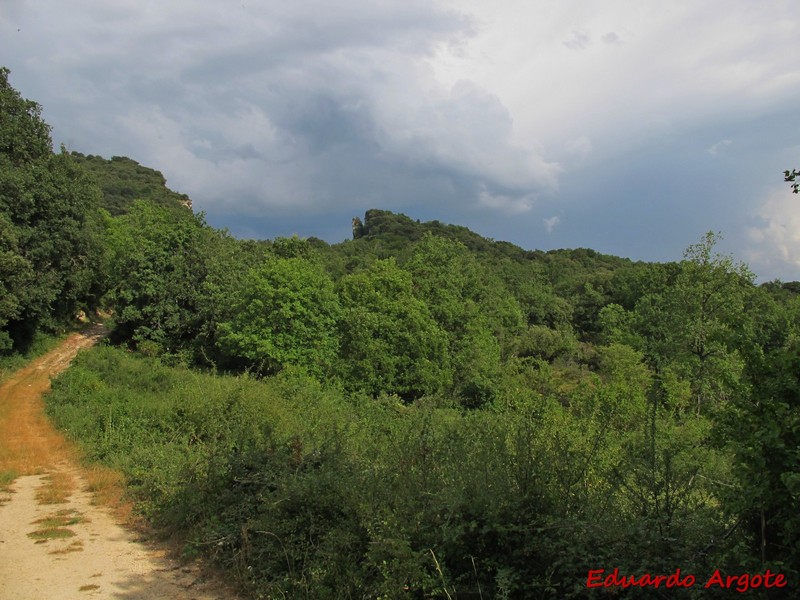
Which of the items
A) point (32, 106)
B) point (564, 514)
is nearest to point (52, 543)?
point (564, 514)

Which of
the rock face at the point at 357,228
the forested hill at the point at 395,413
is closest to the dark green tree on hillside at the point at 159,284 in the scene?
the forested hill at the point at 395,413

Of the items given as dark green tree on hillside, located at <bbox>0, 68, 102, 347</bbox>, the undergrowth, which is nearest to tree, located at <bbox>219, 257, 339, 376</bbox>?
dark green tree on hillside, located at <bbox>0, 68, 102, 347</bbox>

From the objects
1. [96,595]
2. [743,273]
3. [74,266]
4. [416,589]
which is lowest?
[96,595]

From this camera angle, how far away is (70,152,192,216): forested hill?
88.5m

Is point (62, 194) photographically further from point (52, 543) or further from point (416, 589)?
point (416, 589)

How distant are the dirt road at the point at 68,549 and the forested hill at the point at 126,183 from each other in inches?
2752

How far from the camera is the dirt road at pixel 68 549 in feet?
23.5

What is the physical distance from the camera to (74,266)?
35094mm

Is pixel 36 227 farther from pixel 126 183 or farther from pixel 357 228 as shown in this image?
pixel 357 228

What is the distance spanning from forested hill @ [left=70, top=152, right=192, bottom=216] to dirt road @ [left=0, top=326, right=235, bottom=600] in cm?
6989

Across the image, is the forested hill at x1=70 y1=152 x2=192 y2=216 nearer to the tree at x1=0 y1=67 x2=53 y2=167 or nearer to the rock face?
the tree at x1=0 y1=67 x2=53 y2=167

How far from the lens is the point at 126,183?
333 feet

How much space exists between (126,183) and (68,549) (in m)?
106

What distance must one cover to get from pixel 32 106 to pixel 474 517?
43.3 m
